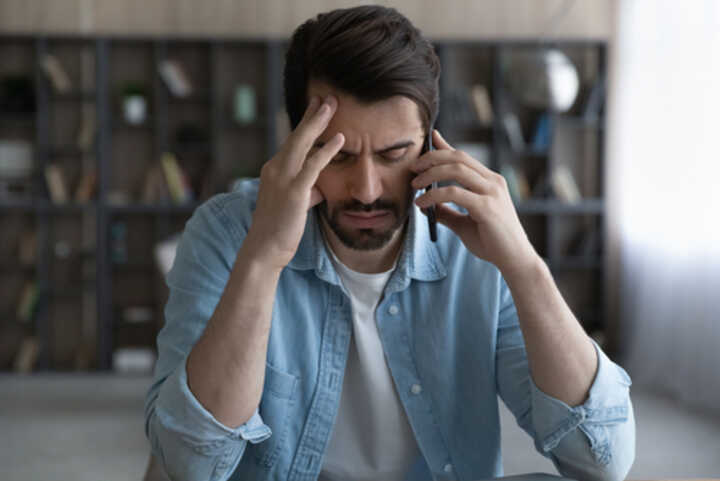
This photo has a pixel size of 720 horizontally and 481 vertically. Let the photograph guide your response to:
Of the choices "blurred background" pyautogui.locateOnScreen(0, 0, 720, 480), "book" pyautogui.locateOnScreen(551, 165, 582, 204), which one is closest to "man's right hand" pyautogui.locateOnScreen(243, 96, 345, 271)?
"blurred background" pyautogui.locateOnScreen(0, 0, 720, 480)

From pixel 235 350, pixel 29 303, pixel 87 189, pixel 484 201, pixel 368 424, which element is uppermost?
pixel 484 201

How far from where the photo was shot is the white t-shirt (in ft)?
3.98

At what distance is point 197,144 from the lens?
501 centimetres

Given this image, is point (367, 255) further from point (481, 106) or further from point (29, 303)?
point (29, 303)

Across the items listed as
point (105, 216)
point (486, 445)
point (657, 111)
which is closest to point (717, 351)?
point (657, 111)

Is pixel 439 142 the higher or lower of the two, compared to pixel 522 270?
higher

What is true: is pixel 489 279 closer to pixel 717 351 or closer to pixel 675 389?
pixel 717 351

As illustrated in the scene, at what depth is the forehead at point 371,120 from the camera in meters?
1.14

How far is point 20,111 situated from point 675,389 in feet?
15.2

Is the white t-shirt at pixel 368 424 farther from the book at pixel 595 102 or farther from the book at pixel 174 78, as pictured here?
the book at pixel 595 102

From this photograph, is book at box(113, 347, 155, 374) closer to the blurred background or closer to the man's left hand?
the blurred background

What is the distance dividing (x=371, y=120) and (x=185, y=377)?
0.50m

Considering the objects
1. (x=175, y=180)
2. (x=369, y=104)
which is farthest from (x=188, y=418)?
(x=175, y=180)

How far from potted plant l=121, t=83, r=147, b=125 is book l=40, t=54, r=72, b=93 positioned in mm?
419
